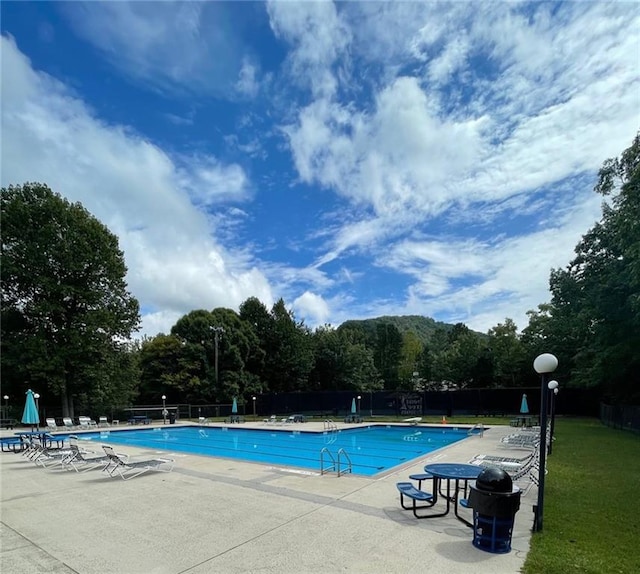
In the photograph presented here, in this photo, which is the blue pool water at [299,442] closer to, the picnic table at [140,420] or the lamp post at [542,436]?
the picnic table at [140,420]

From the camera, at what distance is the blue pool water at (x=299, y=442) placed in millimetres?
13734

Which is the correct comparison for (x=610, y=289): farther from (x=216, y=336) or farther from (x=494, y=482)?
(x=216, y=336)

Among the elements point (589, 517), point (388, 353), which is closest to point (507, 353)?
point (388, 353)

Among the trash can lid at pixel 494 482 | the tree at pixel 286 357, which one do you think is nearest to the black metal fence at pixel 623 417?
the trash can lid at pixel 494 482

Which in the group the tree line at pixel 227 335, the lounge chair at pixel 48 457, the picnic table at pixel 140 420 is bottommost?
the picnic table at pixel 140 420

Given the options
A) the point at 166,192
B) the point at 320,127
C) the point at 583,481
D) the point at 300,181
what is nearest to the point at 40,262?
the point at 166,192

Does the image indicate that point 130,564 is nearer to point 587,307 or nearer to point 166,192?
point 166,192

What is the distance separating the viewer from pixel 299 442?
18.3 metres

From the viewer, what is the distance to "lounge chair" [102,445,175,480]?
29.6 feet

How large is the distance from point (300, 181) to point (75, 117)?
9.98m

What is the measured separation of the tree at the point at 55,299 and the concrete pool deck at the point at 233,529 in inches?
802

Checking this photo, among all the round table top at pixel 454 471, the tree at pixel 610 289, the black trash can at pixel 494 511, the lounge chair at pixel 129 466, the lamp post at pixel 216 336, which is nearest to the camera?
the black trash can at pixel 494 511

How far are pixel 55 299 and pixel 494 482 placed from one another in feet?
98.7

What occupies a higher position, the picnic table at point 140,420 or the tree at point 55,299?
the tree at point 55,299
